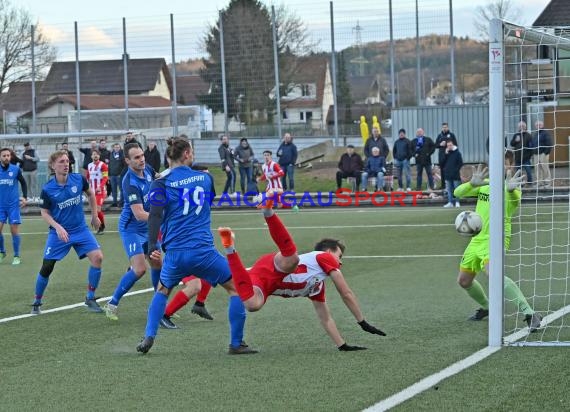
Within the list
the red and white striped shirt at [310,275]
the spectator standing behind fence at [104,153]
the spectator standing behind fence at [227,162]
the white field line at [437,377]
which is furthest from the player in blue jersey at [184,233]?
the spectator standing behind fence at [227,162]

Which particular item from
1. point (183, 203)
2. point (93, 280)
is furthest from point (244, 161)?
point (183, 203)

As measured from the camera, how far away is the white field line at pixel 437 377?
6324 millimetres

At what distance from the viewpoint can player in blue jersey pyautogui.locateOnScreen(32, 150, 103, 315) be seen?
11141 mm

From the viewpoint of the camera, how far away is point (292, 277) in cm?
807

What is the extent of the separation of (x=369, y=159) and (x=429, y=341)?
19.3m

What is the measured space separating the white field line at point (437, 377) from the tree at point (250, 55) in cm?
2600

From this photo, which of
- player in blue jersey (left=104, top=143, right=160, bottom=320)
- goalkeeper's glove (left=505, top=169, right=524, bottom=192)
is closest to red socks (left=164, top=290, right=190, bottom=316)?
player in blue jersey (left=104, top=143, right=160, bottom=320)

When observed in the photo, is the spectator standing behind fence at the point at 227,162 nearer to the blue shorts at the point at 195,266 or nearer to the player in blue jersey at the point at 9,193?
the player in blue jersey at the point at 9,193

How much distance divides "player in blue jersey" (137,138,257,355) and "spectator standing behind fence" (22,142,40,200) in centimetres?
2101

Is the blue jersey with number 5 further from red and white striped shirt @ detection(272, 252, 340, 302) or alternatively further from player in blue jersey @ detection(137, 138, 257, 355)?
red and white striped shirt @ detection(272, 252, 340, 302)

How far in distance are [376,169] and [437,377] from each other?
2078cm

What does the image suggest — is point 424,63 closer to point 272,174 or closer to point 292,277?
point 272,174

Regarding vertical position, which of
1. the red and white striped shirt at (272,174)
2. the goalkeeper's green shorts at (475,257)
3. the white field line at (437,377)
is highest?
the red and white striped shirt at (272,174)

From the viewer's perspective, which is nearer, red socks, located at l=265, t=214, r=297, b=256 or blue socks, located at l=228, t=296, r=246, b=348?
red socks, located at l=265, t=214, r=297, b=256
